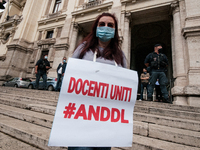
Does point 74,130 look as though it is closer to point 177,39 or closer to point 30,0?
point 177,39

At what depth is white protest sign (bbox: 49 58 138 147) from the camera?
2.33 feet

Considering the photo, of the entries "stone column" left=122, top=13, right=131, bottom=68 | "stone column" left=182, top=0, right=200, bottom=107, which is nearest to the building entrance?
"stone column" left=122, top=13, right=131, bottom=68

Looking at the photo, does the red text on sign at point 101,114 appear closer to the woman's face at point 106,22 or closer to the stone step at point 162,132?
the woman's face at point 106,22

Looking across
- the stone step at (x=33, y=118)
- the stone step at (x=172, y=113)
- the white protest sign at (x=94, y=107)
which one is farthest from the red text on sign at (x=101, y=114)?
the stone step at (x=172, y=113)

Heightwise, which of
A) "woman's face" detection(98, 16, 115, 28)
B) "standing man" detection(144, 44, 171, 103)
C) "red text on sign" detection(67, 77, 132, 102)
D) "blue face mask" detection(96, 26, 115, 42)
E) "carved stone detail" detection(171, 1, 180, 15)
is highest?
"carved stone detail" detection(171, 1, 180, 15)

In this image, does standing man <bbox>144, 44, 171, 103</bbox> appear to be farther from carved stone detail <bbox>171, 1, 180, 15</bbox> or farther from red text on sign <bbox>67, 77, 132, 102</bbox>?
carved stone detail <bbox>171, 1, 180, 15</bbox>

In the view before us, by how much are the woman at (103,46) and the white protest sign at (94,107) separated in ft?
0.70

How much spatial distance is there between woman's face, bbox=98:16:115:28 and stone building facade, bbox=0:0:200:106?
19.0 feet

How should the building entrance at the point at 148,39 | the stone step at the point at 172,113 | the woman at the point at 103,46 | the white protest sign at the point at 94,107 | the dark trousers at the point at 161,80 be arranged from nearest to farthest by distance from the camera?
1. the white protest sign at the point at 94,107
2. the woman at the point at 103,46
3. the stone step at the point at 172,113
4. the dark trousers at the point at 161,80
5. the building entrance at the point at 148,39

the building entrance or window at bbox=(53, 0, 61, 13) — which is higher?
window at bbox=(53, 0, 61, 13)

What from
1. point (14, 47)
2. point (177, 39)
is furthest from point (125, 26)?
point (14, 47)

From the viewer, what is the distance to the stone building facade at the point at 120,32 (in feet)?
20.5

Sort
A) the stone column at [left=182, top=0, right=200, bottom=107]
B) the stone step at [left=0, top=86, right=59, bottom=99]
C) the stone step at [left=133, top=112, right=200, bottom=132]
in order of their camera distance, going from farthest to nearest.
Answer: the stone column at [left=182, top=0, right=200, bottom=107] → the stone step at [left=0, top=86, right=59, bottom=99] → the stone step at [left=133, top=112, right=200, bottom=132]

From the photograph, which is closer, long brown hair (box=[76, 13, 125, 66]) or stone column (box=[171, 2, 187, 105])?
long brown hair (box=[76, 13, 125, 66])
